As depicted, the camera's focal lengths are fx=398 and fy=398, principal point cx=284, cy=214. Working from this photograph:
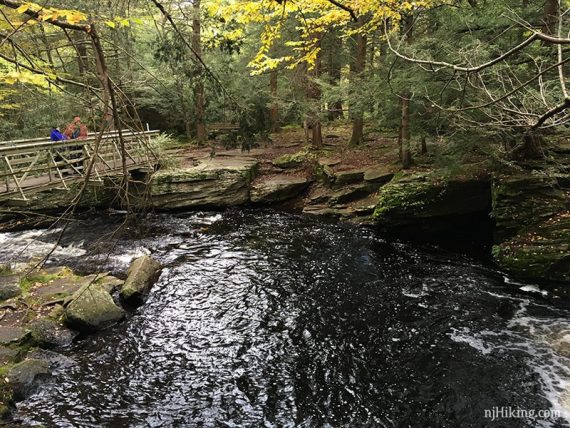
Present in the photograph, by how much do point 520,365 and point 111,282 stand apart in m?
7.92

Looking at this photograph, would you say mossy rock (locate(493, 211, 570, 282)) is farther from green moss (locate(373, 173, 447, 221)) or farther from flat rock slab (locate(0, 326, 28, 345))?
flat rock slab (locate(0, 326, 28, 345))

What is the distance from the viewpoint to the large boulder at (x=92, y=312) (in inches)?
283

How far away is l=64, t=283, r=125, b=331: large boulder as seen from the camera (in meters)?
7.18

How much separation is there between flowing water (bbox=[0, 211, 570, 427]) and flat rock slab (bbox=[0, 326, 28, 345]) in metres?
0.85

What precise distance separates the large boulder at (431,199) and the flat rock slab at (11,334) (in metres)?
9.00

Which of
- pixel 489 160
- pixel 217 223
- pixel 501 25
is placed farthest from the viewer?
pixel 217 223

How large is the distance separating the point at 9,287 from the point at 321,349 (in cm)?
648

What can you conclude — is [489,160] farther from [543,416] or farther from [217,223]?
[217,223]

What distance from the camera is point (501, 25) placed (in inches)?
325

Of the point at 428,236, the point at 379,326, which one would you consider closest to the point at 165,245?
the point at 379,326

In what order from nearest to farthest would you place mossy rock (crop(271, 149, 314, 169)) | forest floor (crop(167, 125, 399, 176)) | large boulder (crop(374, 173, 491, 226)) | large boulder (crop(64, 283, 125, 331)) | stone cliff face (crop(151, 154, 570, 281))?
large boulder (crop(64, 283, 125, 331)), stone cliff face (crop(151, 154, 570, 281)), large boulder (crop(374, 173, 491, 226)), forest floor (crop(167, 125, 399, 176)), mossy rock (crop(271, 149, 314, 169))

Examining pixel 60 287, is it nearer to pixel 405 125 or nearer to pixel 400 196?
pixel 400 196

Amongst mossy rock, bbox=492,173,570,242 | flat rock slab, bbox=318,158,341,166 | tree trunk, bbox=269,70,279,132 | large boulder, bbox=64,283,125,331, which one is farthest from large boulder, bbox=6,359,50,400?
tree trunk, bbox=269,70,279,132

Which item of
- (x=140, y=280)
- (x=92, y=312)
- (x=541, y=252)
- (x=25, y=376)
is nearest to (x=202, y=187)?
(x=140, y=280)
